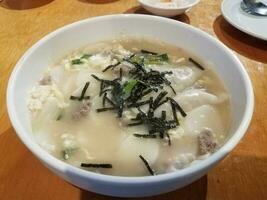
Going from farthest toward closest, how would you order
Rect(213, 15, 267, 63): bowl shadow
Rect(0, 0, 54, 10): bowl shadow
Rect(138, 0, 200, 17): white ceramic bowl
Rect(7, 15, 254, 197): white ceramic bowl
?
Rect(0, 0, 54, 10): bowl shadow, Rect(138, 0, 200, 17): white ceramic bowl, Rect(213, 15, 267, 63): bowl shadow, Rect(7, 15, 254, 197): white ceramic bowl

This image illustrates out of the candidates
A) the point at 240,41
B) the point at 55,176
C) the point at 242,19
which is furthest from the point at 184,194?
the point at 242,19

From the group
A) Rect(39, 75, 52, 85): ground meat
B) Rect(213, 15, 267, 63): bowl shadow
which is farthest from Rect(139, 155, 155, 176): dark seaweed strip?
Rect(213, 15, 267, 63): bowl shadow

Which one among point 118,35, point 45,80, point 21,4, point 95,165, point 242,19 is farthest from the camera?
point 21,4

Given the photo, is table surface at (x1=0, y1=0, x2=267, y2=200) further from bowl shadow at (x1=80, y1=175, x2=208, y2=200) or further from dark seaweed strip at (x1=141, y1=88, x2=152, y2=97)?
dark seaweed strip at (x1=141, y1=88, x2=152, y2=97)

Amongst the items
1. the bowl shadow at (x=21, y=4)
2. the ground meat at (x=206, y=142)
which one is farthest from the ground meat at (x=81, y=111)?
the bowl shadow at (x=21, y=4)

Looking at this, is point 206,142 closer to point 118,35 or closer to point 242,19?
point 118,35

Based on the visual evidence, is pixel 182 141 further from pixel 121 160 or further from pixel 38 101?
pixel 38 101
